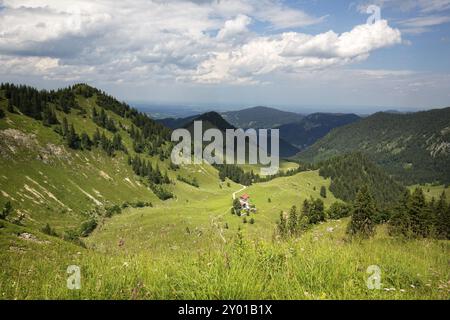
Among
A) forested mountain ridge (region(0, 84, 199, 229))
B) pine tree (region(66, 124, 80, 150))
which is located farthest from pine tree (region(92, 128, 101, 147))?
pine tree (region(66, 124, 80, 150))

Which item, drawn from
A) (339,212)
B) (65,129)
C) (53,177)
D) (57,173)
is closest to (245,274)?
(339,212)

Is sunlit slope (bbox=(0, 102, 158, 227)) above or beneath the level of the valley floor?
beneath

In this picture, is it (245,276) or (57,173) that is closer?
(245,276)

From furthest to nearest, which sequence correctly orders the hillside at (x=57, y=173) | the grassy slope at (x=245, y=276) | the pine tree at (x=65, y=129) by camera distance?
the pine tree at (x=65, y=129)
the hillside at (x=57, y=173)
the grassy slope at (x=245, y=276)

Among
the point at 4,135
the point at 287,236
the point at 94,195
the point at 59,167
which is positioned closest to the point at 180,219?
the point at 94,195

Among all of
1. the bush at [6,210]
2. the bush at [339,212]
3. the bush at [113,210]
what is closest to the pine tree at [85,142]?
the bush at [113,210]

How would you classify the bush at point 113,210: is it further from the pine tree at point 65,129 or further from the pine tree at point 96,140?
the pine tree at point 65,129

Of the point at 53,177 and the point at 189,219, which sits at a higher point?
the point at 53,177

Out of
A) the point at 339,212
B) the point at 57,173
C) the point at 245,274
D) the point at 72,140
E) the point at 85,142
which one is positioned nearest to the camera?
the point at 245,274

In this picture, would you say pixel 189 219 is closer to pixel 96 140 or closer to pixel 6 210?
pixel 6 210

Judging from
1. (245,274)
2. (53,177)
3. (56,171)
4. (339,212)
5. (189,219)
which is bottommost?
(189,219)

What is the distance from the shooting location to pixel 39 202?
12638cm

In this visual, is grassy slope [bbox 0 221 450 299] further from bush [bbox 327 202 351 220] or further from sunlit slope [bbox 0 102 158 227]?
sunlit slope [bbox 0 102 158 227]
